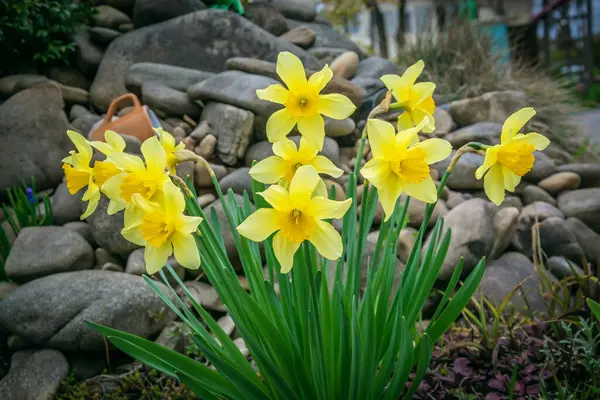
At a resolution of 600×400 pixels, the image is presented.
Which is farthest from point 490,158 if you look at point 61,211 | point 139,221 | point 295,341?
point 61,211

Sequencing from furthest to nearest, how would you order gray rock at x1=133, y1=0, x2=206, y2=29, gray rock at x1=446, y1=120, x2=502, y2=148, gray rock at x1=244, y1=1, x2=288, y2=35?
gray rock at x1=244, y1=1, x2=288, y2=35
gray rock at x1=133, y1=0, x2=206, y2=29
gray rock at x1=446, y1=120, x2=502, y2=148

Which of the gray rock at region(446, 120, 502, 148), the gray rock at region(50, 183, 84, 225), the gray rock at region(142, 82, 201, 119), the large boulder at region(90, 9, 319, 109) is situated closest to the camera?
the gray rock at region(50, 183, 84, 225)

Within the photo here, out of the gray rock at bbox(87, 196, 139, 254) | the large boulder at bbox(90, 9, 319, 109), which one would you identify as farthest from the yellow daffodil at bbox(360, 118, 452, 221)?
the large boulder at bbox(90, 9, 319, 109)

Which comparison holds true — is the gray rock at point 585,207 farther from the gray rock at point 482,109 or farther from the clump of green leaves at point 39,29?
the clump of green leaves at point 39,29

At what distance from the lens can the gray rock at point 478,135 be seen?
331 centimetres

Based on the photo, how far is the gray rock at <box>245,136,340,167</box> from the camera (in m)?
2.84

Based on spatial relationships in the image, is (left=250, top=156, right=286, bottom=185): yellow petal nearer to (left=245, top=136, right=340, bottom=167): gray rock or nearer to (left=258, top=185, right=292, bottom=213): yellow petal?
(left=258, top=185, right=292, bottom=213): yellow petal

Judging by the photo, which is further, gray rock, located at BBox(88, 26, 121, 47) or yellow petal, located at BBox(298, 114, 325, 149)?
gray rock, located at BBox(88, 26, 121, 47)

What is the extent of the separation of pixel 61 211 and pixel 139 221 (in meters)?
1.86

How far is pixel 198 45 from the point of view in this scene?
366 cm

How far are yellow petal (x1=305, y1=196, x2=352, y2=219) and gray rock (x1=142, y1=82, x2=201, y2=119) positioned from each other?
2.45 meters

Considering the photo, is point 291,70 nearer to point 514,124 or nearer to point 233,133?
point 514,124

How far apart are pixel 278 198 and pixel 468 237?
1.72 m

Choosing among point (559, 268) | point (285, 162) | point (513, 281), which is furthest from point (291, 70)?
point (559, 268)
